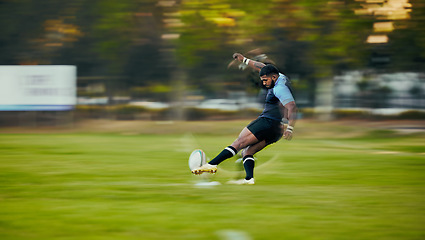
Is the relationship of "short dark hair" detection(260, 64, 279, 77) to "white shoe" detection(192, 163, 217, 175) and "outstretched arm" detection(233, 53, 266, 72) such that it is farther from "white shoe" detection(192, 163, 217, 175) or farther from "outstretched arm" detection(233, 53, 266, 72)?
"white shoe" detection(192, 163, 217, 175)

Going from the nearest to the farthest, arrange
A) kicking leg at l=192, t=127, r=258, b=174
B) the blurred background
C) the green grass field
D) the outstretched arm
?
the green grass field < kicking leg at l=192, t=127, r=258, b=174 < the outstretched arm < the blurred background

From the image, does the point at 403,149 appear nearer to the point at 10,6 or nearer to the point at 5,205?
the point at 5,205

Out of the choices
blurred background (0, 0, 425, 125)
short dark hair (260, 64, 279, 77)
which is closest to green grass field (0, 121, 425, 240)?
short dark hair (260, 64, 279, 77)

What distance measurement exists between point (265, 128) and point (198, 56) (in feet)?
72.0

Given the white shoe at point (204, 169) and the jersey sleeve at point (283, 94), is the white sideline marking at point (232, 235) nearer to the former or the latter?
the white shoe at point (204, 169)

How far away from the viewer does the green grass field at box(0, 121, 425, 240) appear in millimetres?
6449

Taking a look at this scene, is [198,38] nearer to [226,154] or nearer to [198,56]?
[198,56]

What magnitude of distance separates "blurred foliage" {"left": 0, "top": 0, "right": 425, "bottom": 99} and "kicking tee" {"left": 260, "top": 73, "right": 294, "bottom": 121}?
705 inches

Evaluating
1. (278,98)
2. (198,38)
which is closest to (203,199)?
(278,98)

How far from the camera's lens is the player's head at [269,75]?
945 cm

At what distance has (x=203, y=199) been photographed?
8.40m

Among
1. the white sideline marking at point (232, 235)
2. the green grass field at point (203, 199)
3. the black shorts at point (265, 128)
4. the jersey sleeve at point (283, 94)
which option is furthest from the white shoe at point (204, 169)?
the white sideline marking at point (232, 235)

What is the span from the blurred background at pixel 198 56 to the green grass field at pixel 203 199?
517 inches

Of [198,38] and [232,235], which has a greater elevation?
[198,38]
